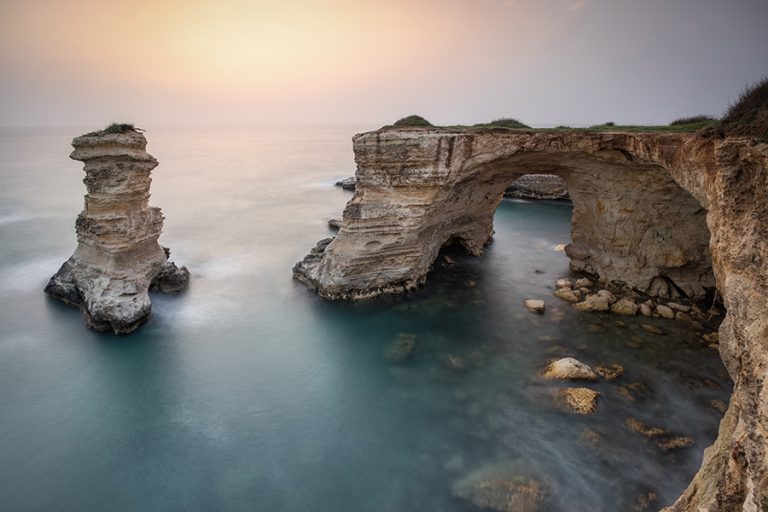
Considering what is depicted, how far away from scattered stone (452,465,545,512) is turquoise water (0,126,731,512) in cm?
23

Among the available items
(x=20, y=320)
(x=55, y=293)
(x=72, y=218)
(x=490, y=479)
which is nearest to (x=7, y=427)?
(x=20, y=320)

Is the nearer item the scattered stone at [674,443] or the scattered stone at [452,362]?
the scattered stone at [674,443]

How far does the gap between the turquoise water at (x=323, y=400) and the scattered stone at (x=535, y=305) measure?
51cm

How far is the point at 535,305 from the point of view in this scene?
1566 centimetres

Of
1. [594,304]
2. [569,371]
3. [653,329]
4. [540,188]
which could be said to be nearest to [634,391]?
[569,371]

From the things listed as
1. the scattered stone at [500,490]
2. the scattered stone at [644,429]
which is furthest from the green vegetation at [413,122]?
the scattered stone at [500,490]

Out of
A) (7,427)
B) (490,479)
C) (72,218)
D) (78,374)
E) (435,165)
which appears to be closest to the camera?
(490,479)

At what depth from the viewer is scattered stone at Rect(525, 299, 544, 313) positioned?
1555 cm

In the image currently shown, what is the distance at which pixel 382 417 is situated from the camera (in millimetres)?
10852

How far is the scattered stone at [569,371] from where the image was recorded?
1154 cm

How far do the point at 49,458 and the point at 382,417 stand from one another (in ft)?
26.6

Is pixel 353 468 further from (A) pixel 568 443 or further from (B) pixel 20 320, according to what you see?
(B) pixel 20 320

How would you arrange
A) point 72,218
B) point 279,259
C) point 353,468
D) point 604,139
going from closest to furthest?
point 353,468, point 604,139, point 279,259, point 72,218

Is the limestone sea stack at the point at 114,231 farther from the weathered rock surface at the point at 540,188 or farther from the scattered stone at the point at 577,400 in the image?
the weathered rock surface at the point at 540,188
